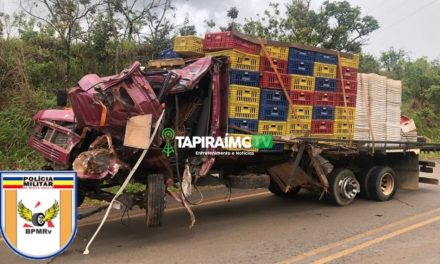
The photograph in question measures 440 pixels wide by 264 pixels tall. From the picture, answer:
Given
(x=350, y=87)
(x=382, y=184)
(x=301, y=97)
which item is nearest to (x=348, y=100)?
(x=350, y=87)

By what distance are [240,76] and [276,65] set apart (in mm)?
776

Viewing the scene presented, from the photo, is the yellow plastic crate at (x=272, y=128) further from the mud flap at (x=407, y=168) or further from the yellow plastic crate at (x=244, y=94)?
the mud flap at (x=407, y=168)

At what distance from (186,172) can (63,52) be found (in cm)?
921

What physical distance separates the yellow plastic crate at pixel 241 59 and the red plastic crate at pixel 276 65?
0.09 metres

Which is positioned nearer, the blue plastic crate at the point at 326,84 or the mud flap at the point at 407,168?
the blue plastic crate at the point at 326,84

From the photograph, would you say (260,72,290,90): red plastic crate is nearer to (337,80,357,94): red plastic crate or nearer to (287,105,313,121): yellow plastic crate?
(287,105,313,121): yellow plastic crate

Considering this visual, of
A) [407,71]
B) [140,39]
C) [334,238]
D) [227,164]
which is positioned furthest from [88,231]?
[407,71]

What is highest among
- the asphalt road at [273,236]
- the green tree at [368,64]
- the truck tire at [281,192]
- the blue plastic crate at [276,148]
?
the green tree at [368,64]

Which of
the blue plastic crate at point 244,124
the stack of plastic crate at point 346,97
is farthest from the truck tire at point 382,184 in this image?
the blue plastic crate at point 244,124

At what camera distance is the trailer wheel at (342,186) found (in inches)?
343

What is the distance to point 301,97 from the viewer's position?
773 cm

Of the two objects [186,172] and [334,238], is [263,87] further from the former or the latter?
[334,238]

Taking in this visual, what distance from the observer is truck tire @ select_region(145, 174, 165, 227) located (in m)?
→ 5.88

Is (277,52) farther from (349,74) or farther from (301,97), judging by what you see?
(349,74)
